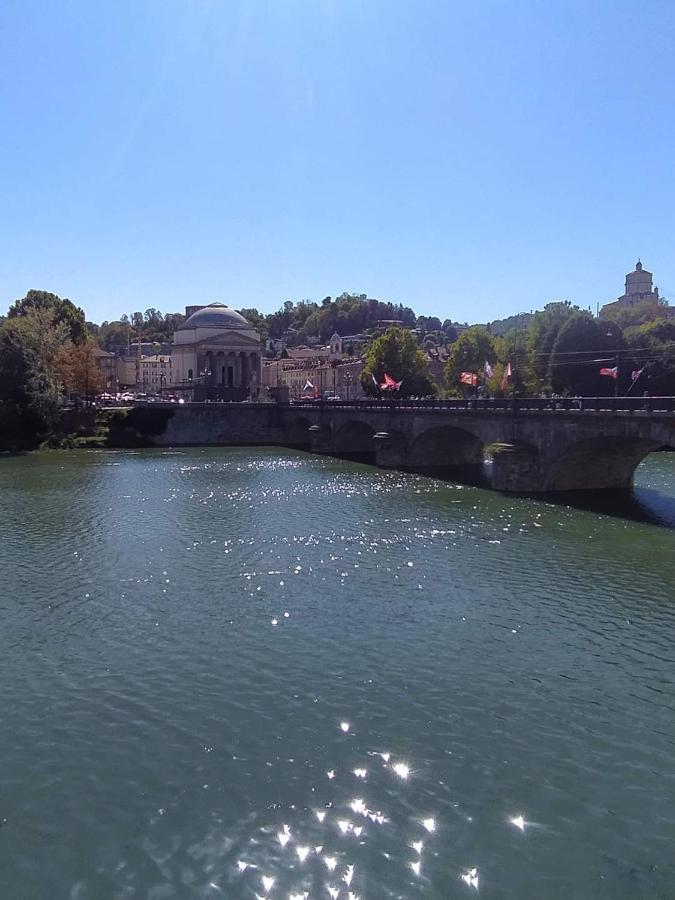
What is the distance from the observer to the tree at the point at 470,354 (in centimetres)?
10362

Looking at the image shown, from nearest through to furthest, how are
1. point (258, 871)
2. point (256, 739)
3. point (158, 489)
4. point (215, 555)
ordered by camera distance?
1. point (258, 871)
2. point (256, 739)
3. point (215, 555)
4. point (158, 489)

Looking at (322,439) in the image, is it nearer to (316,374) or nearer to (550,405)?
(550,405)

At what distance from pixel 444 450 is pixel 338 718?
50891 mm

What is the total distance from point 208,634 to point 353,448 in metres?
63.3

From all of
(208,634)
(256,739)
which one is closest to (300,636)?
(208,634)

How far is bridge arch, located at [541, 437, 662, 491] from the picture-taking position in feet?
145

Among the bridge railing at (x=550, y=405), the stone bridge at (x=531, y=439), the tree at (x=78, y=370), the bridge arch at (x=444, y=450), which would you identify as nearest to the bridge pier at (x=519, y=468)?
the stone bridge at (x=531, y=439)

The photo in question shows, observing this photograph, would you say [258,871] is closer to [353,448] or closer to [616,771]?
[616,771]

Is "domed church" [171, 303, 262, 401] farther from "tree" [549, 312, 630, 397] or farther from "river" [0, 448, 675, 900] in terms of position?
"river" [0, 448, 675, 900]

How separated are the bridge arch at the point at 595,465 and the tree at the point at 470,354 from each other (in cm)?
5515

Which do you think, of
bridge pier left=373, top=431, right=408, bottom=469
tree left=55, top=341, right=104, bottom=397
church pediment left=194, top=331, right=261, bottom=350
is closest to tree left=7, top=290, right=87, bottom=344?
tree left=55, top=341, right=104, bottom=397

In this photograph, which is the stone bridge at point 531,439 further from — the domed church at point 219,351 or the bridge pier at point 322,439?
the domed church at point 219,351

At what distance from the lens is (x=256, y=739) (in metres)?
15.1

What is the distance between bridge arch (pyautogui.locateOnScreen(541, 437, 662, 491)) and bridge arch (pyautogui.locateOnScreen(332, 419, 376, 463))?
115 feet
